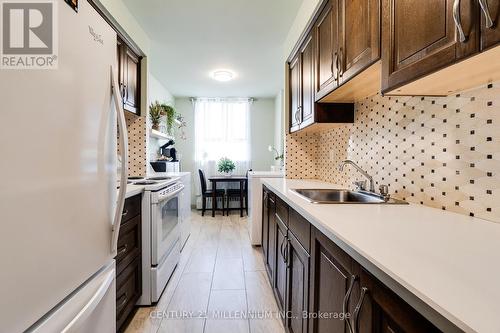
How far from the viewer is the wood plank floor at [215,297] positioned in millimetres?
1779

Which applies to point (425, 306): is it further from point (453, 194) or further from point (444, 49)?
point (453, 194)

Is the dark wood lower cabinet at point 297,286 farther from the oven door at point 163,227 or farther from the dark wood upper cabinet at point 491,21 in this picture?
the oven door at point 163,227

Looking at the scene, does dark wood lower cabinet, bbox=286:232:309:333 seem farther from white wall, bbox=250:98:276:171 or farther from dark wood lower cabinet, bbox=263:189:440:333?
white wall, bbox=250:98:276:171

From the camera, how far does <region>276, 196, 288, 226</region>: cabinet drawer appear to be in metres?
1.65

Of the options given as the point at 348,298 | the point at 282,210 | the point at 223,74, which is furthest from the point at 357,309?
the point at 223,74

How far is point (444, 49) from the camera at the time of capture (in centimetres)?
75

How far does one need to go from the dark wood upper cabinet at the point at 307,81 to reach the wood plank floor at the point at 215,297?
1.52 metres

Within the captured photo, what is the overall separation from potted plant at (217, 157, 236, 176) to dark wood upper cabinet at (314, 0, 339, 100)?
376 cm

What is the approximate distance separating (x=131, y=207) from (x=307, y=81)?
1.69 metres

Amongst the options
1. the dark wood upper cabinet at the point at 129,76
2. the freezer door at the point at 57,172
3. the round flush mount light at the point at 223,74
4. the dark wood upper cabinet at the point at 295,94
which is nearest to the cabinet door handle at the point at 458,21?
the freezer door at the point at 57,172

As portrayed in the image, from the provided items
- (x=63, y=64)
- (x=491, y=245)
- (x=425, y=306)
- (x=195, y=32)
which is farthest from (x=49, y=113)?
(x=195, y=32)

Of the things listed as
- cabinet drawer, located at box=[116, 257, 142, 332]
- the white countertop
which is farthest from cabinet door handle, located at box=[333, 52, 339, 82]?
cabinet drawer, located at box=[116, 257, 142, 332]

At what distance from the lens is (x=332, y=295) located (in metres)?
0.91

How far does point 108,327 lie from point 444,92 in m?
1.69
